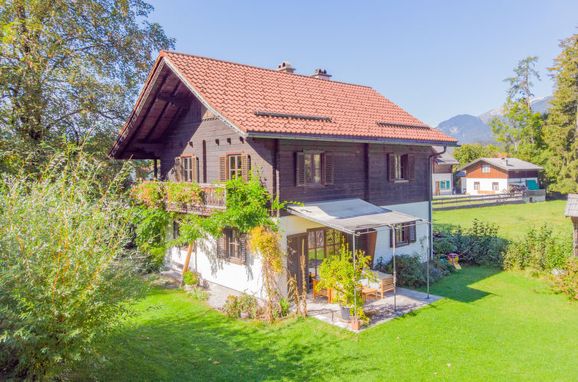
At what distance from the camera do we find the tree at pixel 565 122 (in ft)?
153

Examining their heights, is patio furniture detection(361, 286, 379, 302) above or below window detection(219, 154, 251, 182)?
below

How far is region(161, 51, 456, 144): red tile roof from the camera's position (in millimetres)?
12875

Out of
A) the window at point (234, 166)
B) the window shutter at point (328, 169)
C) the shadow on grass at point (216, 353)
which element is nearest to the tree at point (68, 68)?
the window at point (234, 166)

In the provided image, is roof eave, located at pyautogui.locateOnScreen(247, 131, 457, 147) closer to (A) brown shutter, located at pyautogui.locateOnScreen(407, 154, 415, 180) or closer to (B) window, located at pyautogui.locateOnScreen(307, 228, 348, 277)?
(A) brown shutter, located at pyautogui.locateOnScreen(407, 154, 415, 180)

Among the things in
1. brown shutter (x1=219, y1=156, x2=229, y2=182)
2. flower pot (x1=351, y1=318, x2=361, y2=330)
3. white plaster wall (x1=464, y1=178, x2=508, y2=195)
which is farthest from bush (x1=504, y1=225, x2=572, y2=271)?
white plaster wall (x1=464, y1=178, x2=508, y2=195)

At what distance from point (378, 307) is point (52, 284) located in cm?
973

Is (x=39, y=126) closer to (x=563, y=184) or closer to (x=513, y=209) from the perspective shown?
(x=513, y=209)

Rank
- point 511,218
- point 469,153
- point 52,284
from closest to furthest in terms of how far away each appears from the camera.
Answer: point 52,284, point 511,218, point 469,153

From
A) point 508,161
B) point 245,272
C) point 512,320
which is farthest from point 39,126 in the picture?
point 508,161

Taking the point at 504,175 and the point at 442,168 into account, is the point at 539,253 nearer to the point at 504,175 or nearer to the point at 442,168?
the point at 504,175

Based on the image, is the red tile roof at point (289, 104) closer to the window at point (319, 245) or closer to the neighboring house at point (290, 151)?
the neighboring house at point (290, 151)

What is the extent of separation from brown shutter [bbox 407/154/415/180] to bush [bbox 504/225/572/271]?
5.45m

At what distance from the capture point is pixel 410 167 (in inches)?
703

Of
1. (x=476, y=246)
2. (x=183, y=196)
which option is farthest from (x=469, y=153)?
(x=183, y=196)
